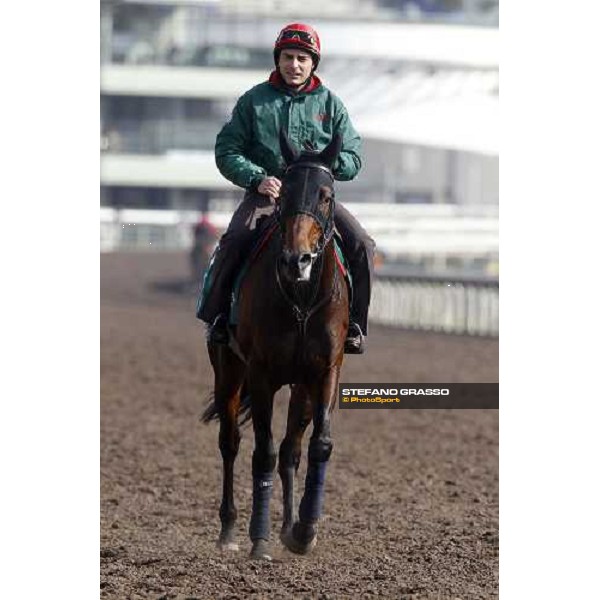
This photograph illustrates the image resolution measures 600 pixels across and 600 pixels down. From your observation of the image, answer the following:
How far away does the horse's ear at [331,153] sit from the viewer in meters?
6.75

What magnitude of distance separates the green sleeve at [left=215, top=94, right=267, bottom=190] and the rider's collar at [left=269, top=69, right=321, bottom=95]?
0.13m

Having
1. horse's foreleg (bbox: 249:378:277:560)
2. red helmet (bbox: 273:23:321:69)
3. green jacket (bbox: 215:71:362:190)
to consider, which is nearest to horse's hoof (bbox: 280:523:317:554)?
horse's foreleg (bbox: 249:378:277:560)

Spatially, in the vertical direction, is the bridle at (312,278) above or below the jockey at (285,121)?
below

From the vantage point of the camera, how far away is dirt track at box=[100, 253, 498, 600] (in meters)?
7.67

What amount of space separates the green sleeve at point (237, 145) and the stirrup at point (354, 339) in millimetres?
817

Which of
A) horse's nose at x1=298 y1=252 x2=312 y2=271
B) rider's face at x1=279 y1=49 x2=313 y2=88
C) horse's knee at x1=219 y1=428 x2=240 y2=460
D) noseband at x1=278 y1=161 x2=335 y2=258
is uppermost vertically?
rider's face at x1=279 y1=49 x2=313 y2=88

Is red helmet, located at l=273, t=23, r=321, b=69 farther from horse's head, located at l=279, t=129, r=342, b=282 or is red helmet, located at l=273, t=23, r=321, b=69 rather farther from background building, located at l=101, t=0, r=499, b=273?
background building, located at l=101, t=0, r=499, b=273

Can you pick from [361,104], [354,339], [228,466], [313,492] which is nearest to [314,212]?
[354,339]

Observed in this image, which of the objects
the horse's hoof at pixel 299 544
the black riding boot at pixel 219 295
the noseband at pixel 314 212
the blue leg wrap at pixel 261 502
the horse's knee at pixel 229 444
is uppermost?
the noseband at pixel 314 212

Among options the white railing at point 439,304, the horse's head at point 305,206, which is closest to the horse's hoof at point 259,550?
the horse's head at point 305,206

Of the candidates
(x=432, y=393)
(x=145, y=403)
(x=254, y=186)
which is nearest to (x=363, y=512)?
(x=432, y=393)

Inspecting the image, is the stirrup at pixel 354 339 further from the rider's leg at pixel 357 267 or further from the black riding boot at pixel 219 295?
the black riding boot at pixel 219 295

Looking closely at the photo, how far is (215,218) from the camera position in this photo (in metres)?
19.8

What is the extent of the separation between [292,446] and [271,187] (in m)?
1.67
